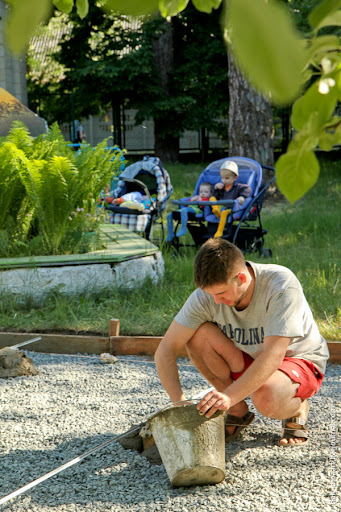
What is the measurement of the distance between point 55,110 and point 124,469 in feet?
54.7

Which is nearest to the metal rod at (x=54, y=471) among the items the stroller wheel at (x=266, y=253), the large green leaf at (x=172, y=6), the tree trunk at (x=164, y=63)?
the large green leaf at (x=172, y=6)

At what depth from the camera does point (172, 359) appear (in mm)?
2975

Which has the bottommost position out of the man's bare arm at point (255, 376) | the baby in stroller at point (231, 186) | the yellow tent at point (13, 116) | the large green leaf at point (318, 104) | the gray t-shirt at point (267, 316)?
the man's bare arm at point (255, 376)

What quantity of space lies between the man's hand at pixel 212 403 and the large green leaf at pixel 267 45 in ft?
7.39

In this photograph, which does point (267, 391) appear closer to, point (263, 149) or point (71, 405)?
point (71, 405)

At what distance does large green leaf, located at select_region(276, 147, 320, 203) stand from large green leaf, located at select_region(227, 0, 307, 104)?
0.15 metres

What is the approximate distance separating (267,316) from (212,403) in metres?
0.49

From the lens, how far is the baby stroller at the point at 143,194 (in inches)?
297

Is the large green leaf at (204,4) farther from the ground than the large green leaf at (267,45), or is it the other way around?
the large green leaf at (204,4)

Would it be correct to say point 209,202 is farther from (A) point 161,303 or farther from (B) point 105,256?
(A) point 161,303

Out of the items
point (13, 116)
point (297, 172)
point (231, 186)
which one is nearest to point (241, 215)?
point (231, 186)

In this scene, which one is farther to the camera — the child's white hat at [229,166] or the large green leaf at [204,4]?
the child's white hat at [229,166]

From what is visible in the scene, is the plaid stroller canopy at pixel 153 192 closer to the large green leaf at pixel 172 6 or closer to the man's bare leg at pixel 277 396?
the man's bare leg at pixel 277 396

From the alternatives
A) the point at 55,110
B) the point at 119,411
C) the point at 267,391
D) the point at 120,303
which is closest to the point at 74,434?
the point at 119,411
